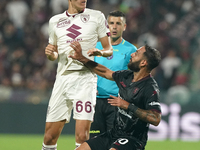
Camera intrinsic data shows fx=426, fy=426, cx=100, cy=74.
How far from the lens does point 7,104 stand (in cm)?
1064

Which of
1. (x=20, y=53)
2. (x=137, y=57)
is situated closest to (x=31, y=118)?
(x=20, y=53)

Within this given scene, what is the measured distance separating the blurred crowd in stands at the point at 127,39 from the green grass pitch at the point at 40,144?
930mm

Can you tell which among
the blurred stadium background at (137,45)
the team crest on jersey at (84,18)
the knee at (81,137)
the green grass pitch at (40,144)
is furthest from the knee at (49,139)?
the blurred stadium background at (137,45)

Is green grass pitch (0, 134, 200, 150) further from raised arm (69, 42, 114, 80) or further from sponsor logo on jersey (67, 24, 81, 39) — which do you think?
sponsor logo on jersey (67, 24, 81, 39)

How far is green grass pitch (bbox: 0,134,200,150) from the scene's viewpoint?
9.20 metres

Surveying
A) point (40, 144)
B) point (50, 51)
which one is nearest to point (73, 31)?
point (50, 51)

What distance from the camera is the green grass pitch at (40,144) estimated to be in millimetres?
9200

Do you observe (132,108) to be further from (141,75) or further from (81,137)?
A: (81,137)

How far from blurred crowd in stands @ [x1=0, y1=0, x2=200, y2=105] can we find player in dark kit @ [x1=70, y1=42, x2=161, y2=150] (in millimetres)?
5500

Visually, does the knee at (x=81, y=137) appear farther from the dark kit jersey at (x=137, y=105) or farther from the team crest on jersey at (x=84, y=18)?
the team crest on jersey at (x=84, y=18)

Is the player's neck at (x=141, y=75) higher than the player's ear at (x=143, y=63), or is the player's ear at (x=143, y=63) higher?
the player's ear at (x=143, y=63)

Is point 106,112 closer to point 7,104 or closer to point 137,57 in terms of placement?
point 137,57

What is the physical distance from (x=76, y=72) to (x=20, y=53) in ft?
22.0

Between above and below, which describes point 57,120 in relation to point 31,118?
above
